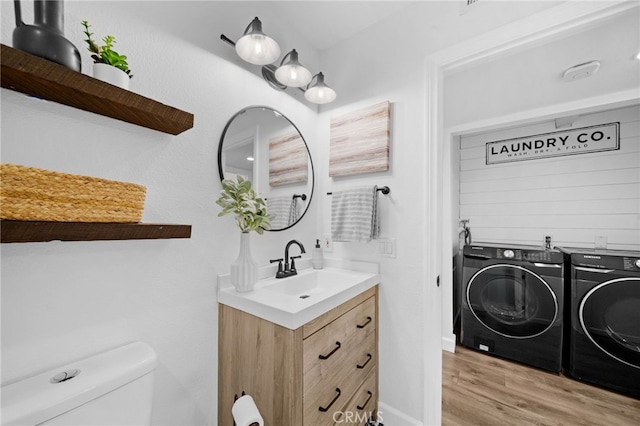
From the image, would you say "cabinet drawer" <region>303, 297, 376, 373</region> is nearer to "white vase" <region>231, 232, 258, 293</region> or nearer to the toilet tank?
"white vase" <region>231, 232, 258, 293</region>

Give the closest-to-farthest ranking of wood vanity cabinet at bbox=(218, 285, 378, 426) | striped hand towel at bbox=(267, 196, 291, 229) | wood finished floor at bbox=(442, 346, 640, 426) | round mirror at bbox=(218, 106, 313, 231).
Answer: wood vanity cabinet at bbox=(218, 285, 378, 426), round mirror at bbox=(218, 106, 313, 231), striped hand towel at bbox=(267, 196, 291, 229), wood finished floor at bbox=(442, 346, 640, 426)

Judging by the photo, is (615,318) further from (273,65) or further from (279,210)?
(273,65)

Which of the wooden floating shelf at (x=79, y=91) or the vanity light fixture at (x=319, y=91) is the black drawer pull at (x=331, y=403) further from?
the vanity light fixture at (x=319, y=91)

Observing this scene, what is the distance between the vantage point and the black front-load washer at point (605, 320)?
1792mm

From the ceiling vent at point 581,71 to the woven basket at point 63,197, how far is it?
2.67 meters

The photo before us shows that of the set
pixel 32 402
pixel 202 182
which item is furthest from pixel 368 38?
pixel 32 402

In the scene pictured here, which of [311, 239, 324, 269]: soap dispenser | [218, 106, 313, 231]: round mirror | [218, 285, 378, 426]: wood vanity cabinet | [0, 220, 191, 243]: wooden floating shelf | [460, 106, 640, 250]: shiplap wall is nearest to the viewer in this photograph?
[0, 220, 191, 243]: wooden floating shelf

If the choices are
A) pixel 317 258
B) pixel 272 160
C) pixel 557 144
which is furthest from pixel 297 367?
pixel 557 144

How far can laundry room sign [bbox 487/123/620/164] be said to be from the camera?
239 centimetres

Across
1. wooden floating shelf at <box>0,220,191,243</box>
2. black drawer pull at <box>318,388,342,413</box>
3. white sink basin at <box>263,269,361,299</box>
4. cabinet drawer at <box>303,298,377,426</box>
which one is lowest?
black drawer pull at <box>318,388,342,413</box>

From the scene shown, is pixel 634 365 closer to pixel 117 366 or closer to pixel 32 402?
pixel 117 366

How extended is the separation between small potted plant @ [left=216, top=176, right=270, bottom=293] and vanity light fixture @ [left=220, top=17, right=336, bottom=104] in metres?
0.64

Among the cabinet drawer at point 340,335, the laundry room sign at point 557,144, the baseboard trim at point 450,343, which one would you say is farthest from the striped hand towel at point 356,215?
the laundry room sign at point 557,144

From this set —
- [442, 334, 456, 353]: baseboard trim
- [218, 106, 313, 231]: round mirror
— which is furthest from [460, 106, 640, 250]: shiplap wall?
[218, 106, 313, 231]: round mirror
